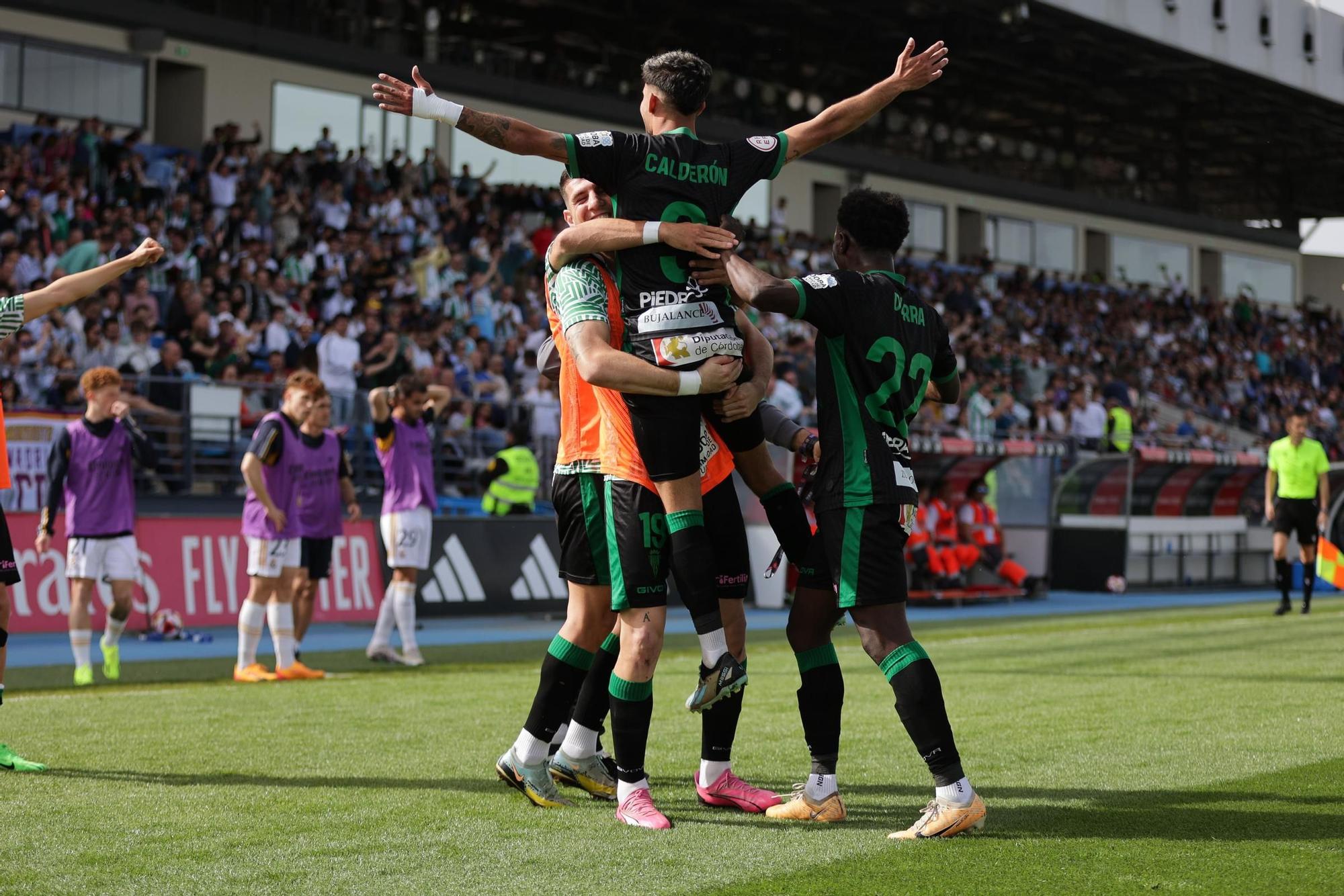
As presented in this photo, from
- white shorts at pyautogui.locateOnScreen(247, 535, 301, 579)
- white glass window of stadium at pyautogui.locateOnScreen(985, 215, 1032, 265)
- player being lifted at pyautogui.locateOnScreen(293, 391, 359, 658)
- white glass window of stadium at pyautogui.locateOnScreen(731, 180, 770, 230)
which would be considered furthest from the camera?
white glass window of stadium at pyautogui.locateOnScreen(985, 215, 1032, 265)

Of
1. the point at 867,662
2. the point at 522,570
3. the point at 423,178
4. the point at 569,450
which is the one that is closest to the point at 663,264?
the point at 569,450

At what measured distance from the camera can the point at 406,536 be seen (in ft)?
40.4

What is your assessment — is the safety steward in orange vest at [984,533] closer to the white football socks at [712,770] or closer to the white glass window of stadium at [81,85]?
the white glass window of stadium at [81,85]

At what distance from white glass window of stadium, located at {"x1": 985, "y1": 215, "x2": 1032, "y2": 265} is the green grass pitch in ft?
Result: 107

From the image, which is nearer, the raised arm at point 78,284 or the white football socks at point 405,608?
the raised arm at point 78,284

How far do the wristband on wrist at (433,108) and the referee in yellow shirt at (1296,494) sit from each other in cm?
1500

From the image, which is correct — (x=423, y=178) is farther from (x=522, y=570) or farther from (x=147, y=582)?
(x=147, y=582)

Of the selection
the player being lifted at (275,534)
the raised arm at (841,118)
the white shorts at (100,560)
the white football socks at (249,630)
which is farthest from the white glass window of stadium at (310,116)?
the raised arm at (841,118)

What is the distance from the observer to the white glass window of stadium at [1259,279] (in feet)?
169

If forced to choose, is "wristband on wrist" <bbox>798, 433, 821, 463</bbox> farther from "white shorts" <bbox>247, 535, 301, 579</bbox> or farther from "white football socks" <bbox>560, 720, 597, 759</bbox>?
"white shorts" <bbox>247, 535, 301, 579</bbox>

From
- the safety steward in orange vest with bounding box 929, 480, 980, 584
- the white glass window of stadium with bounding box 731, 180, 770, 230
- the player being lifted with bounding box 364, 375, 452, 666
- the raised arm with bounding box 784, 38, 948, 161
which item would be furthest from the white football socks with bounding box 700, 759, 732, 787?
the white glass window of stadium with bounding box 731, 180, 770, 230

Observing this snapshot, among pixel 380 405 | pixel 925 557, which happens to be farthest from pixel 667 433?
pixel 925 557

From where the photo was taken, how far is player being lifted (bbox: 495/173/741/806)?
544 centimetres

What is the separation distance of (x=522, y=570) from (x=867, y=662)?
20.2 feet
